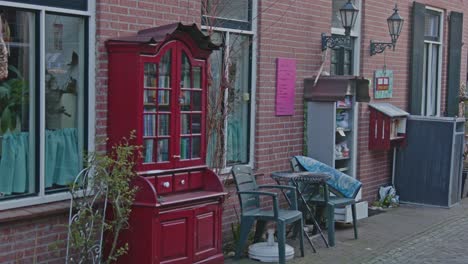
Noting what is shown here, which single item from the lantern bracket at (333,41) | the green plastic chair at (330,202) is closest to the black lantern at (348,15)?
the lantern bracket at (333,41)

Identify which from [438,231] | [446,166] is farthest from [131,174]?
[446,166]

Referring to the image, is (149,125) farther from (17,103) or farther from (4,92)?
(4,92)

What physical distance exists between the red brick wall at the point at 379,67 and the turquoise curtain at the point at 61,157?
18.8ft

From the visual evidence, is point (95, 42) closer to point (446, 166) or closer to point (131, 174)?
point (131, 174)

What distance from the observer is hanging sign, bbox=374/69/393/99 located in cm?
1144

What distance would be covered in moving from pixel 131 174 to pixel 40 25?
142cm

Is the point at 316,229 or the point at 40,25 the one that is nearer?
the point at 40,25

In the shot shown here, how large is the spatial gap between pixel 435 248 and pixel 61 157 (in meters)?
4.77

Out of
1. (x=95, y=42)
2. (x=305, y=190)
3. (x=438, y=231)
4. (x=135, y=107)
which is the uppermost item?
(x=95, y=42)

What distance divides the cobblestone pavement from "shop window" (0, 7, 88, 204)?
142 inches

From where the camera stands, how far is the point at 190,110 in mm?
6840

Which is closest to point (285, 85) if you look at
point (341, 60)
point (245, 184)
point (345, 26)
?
point (345, 26)

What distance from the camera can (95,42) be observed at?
634 centimetres

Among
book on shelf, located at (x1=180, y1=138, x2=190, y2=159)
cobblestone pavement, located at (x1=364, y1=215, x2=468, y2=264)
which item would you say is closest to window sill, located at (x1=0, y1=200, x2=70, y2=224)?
book on shelf, located at (x1=180, y1=138, x2=190, y2=159)
